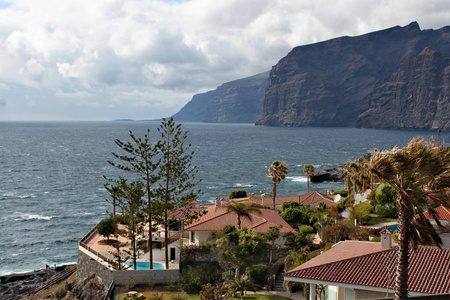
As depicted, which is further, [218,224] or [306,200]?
[306,200]

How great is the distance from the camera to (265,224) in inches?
1417

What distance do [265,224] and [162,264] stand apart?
8973mm

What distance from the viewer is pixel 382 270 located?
58.3ft

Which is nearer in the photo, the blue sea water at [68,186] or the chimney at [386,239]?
the chimney at [386,239]

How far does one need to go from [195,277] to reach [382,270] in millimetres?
15461

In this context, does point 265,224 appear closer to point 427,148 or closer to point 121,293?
point 121,293

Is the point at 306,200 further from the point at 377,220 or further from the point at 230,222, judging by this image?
the point at 230,222

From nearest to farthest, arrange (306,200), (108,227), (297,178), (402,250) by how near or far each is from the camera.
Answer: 1. (402,250)
2. (108,227)
3. (306,200)
4. (297,178)

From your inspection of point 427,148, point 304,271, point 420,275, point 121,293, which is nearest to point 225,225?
point 121,293

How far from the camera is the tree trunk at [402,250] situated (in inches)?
464

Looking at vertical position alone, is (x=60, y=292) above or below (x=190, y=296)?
below

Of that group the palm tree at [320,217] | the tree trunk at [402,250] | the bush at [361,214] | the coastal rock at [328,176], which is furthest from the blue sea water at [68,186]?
the tree trunk at [402,250]

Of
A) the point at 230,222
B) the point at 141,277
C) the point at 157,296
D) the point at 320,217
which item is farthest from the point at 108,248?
the point at 320,217

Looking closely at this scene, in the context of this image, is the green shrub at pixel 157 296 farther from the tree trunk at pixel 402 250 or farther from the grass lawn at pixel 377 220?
the grass lawn at pixel 377 220
